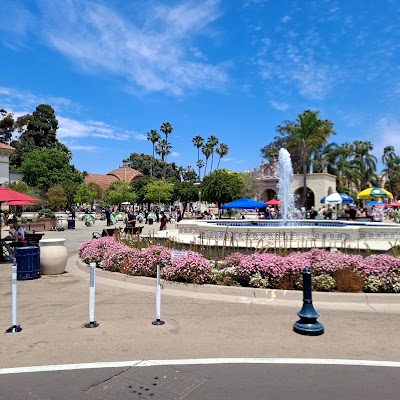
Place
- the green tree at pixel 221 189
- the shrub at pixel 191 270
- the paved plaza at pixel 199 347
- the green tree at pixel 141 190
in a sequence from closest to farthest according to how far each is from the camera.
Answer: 1. the paved plaza at pixel 199 347
2. the shrub at pixel 191 270
3. the green tree at pixel 221 189
4. the green tree at pixel 141 190

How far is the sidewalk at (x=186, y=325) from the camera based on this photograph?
17.1 ft

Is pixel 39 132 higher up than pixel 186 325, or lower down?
higher up

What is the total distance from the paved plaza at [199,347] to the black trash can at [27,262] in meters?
1.50

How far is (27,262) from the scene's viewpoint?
9.96 metres

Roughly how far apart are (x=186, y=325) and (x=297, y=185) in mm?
46822

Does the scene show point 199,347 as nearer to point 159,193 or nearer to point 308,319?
point 308,319

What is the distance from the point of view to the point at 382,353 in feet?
17.2

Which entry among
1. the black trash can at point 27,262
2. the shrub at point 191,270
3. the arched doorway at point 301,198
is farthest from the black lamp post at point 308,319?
the arched doorway at point 301,198

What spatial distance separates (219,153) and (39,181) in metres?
59.5

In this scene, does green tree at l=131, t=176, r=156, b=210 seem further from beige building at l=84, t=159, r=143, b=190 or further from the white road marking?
the white road marking

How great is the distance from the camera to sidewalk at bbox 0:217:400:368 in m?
5.21

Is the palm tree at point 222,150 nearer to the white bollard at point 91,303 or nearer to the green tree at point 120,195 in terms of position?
the green tree at point 120,195

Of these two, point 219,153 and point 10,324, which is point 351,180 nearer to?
point 219,153

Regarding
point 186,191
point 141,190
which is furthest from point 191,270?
point 141,190
